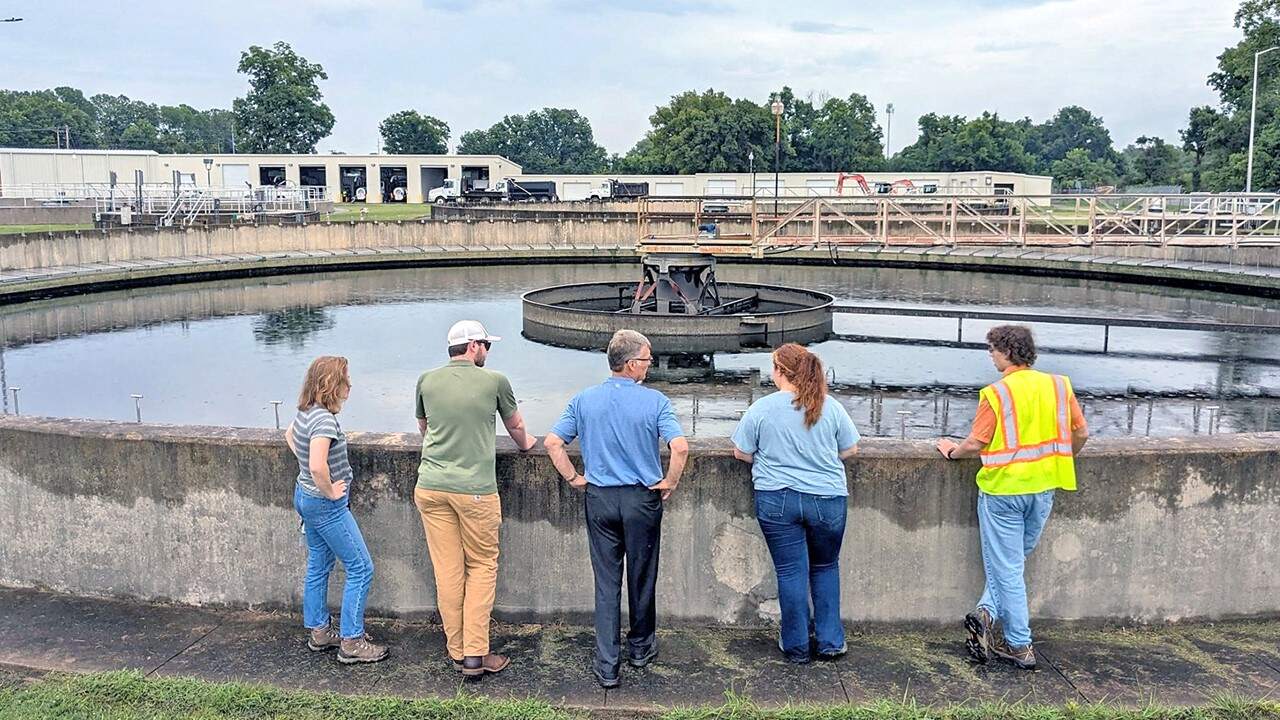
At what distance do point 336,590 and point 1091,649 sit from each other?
3.71 m

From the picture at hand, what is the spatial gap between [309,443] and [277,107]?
11239cm

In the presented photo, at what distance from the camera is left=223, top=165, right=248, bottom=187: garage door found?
3322 inches

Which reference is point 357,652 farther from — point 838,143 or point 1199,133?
point 838,143

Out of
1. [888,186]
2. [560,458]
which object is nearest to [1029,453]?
[560,458]

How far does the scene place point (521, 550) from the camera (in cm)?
538

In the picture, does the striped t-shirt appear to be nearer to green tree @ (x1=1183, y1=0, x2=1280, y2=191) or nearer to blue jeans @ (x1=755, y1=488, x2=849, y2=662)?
blue jeans @ (x1=755, y1=488, x2=849, y2=662)

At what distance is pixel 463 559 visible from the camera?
16.1ft

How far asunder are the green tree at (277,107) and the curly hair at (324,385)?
367ft

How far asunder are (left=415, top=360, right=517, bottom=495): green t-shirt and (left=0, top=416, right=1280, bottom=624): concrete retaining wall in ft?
1.71

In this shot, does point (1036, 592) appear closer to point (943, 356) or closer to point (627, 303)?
point (943, 356)

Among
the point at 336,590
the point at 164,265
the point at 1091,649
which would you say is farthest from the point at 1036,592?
the point at 164,265

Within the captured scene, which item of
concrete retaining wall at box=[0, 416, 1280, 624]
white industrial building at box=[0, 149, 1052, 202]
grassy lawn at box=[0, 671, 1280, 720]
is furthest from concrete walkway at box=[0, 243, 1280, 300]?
white industrial building at box=[0, 149, 1052, 202]

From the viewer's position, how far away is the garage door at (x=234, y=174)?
84375 mm

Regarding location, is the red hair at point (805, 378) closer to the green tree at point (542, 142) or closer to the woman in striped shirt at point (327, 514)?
the woman in striped shirt at point (327, 514)
